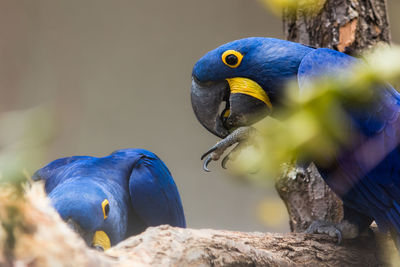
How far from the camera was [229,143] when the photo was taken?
4.25 ft

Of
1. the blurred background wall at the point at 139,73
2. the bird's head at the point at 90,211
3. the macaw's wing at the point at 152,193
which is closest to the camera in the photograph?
the bird's head at the point at 90,211

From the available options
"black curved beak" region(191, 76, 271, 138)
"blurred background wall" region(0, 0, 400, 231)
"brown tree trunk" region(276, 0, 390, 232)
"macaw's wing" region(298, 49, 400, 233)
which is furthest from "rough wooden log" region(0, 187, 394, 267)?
"blurred background wall" region(0, 0, 400, 231)

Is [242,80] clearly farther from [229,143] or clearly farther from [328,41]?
[328,41]

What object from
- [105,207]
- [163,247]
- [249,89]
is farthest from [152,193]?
[163,247]

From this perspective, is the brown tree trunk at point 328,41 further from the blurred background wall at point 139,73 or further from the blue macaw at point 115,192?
the blurred background wall at point 139,73

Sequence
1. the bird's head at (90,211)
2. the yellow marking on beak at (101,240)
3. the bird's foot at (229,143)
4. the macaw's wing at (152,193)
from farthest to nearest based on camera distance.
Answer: the macaw's wing at (152,193) < the bird's foot at (229,143) < the yellow marking on beak at (101,240) < the bird's head at (90,211)

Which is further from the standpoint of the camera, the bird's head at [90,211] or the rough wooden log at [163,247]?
the bird's head at [90,211]

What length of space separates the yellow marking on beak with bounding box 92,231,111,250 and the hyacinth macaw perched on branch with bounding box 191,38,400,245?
0.32 meters

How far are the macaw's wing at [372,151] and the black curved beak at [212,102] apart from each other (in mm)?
246

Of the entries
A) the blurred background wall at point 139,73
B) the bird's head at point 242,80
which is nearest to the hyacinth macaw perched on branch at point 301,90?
the bird's head at point 242,80

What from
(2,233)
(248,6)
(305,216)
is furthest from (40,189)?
(248,6)

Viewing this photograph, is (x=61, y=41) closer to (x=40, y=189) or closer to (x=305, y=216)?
(x=305, y=216)

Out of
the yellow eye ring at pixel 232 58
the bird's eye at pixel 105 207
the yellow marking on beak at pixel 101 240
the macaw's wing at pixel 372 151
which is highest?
the yellow eye ring at pixel 232 58

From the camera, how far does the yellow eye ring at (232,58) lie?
1326 mm
